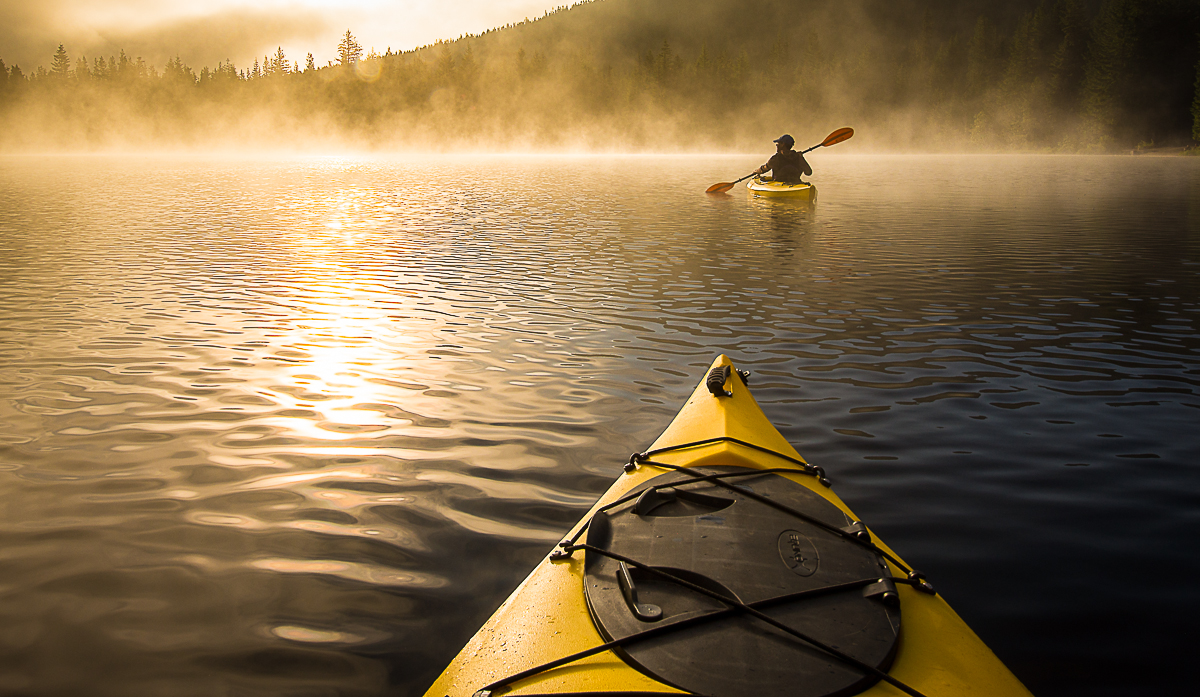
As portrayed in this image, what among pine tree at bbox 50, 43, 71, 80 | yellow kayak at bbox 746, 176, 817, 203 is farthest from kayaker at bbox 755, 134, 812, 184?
pine tree at bbox 50, 43, 71, 80

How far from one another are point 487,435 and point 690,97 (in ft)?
376

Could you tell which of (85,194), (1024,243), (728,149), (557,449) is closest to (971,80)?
(728,149)

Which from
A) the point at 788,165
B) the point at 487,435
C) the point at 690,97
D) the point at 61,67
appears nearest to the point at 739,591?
the point at 487,435

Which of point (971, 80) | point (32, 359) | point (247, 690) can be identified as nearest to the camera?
point (247, 690)

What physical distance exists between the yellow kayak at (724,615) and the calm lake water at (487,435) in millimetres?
798

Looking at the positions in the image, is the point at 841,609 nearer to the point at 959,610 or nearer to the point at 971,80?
the point at 959,610

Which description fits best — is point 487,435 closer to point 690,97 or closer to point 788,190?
point 788,190

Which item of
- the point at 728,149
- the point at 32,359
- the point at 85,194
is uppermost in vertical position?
the point at 728,149

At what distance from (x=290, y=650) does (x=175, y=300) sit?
8141 mm

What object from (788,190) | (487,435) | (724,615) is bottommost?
(487,435)

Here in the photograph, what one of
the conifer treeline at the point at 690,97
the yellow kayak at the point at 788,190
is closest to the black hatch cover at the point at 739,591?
the yellow kayak at the point at 788,190

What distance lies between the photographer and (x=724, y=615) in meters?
2.27

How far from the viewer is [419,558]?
11.7 ft

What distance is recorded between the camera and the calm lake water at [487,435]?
304 cm
